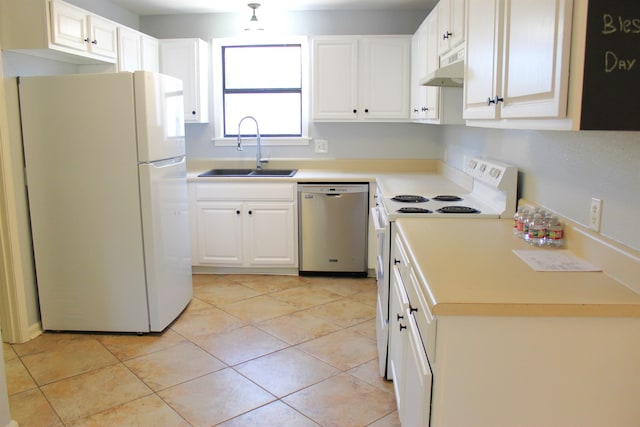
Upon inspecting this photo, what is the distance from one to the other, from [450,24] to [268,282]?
2485mm

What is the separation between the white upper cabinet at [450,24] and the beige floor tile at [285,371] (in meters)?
1.86

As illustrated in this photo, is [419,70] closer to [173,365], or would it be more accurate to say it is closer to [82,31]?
[82,31]

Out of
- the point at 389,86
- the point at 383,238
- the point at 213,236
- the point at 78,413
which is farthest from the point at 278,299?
the point at 389,86

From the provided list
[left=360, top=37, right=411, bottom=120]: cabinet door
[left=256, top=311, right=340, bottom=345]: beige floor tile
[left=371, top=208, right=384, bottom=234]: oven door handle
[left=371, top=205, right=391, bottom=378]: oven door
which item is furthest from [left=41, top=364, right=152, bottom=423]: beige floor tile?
[left=360, top=37, right=411, bottom=120]: cabinet door

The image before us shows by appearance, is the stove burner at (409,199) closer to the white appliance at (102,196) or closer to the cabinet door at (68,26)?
the white appliance at (102,196)

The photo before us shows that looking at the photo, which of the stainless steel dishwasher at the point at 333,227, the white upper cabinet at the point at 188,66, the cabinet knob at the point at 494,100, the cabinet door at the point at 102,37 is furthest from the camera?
the white upper cabinet at the point at 188,66

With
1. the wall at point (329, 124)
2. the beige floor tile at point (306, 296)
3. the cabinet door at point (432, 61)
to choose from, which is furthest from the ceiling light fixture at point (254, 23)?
the beige floor tile at point (306, 296)

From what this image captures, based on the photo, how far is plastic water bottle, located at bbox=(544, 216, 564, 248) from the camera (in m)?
1.98

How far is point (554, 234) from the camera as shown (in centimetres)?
198

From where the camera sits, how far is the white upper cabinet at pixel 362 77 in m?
4.39

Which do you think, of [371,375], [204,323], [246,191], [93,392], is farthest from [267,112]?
[93,392]

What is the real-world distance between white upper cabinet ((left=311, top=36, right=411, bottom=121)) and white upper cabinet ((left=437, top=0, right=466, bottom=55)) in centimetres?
128

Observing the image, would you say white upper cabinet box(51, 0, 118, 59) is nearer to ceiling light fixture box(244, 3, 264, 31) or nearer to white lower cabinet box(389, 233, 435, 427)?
ceiling light fixture box(244, 3, 264, 31)

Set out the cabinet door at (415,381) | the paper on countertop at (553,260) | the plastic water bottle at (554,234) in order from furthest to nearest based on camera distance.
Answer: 1. the plastic water bottle at (554,234)
2. the paper on countertop at (553,260)
3. the cabinet door at (415,381)
